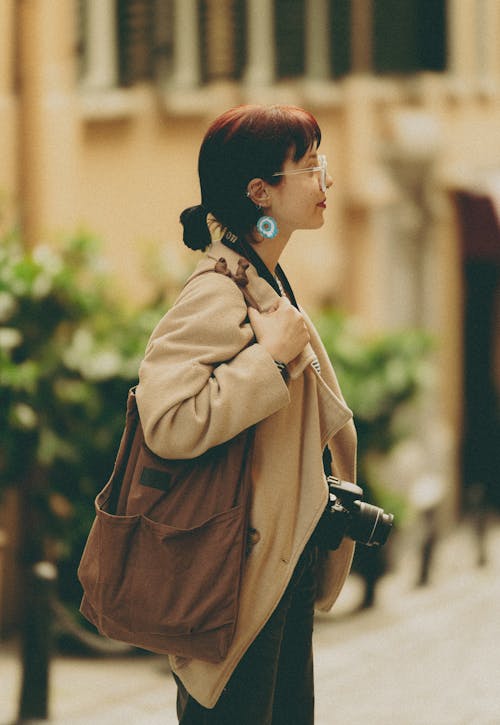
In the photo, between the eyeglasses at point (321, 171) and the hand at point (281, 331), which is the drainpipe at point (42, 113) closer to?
the eyeglasses at point (321, 171)

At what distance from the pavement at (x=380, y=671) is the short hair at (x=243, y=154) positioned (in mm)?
3011

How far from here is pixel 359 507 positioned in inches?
122

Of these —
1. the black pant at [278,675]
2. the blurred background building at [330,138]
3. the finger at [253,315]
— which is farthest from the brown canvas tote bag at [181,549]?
the blurred background building at [330,138]

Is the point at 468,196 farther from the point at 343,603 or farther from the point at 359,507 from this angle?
the point at 359,507

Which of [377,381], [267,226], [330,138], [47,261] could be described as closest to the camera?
[267,226]

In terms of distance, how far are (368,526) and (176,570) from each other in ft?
1.84

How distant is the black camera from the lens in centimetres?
302

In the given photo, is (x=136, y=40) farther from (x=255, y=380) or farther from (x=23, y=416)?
(x=255, y=380)

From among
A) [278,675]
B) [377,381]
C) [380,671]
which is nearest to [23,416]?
[380,671]

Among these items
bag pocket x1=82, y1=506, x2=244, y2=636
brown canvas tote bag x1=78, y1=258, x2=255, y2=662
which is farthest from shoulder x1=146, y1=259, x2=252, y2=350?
bag pocket x1=82, y1=506, x2=244, y2=636

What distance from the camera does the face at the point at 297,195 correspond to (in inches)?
115

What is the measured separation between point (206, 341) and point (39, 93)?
19.1ft

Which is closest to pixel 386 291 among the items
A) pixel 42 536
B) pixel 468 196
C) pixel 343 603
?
pixel 468 196

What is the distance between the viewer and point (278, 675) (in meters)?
3.15
